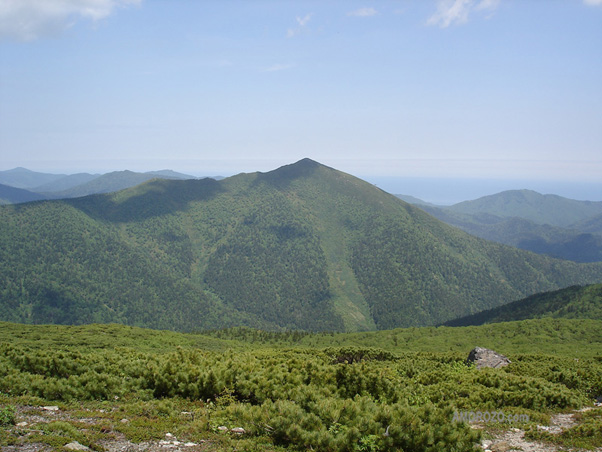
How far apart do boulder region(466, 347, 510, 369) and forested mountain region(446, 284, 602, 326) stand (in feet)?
331

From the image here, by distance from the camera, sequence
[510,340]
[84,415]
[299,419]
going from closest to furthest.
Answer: [299,419] → [84,415] → [510,340]

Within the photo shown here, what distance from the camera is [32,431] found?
1281 centimetres

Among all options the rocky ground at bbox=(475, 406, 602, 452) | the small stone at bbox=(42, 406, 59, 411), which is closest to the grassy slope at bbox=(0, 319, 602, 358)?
the rocky ground at bbox=(475, 406, 602, 452)

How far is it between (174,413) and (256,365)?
6.33m

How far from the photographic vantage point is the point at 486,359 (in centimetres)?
3909

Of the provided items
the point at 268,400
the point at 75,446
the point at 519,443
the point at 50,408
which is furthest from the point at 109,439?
the point at 519,443

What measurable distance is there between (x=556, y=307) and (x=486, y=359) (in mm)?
123034

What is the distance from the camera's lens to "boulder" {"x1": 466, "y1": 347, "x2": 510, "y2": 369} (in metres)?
37.9

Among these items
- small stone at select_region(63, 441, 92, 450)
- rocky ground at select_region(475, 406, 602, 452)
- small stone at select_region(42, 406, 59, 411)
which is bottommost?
rocky ground at select_region(475, 406, 602, 452)

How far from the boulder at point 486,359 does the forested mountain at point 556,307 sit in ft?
331

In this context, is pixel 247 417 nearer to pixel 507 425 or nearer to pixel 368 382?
pixel 368 382

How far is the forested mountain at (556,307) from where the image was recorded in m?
120

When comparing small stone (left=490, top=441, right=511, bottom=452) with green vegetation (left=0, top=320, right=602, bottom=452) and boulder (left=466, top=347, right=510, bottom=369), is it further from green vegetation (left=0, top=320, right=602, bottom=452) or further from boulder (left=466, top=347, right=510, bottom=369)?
boulder (left=466, top=347, right=510, bottom=369)

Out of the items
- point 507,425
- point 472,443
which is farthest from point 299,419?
point 507,425
